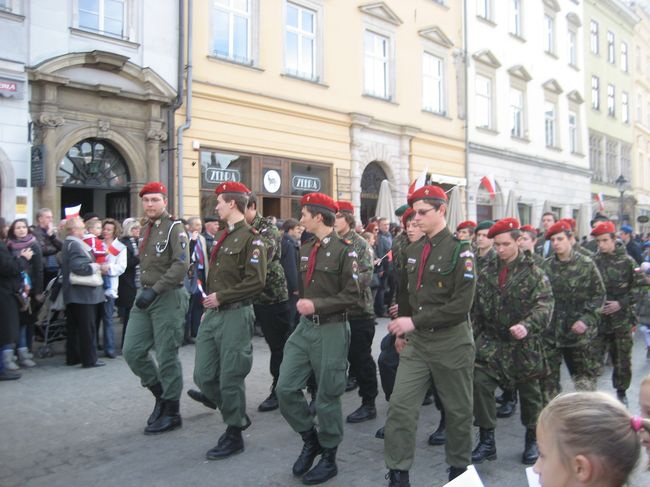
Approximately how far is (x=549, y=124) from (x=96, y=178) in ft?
69.4

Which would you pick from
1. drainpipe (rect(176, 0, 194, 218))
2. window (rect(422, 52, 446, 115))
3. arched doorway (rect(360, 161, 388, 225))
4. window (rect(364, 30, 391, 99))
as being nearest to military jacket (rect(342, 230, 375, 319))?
drainpipe (rect(176, 0, 194, 218))

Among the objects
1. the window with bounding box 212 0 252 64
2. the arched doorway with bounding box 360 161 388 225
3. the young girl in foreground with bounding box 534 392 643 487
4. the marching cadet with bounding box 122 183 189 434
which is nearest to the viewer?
the young girl in foreground with bounding box 534 392 643 487

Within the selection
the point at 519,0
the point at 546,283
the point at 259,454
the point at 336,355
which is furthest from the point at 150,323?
the point at 519,0

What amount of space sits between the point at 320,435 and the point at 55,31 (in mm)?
10004

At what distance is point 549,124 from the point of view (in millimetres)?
27359

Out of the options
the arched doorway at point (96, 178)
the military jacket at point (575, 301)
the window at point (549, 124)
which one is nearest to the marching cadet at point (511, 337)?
the military jacket at point (575, 301)

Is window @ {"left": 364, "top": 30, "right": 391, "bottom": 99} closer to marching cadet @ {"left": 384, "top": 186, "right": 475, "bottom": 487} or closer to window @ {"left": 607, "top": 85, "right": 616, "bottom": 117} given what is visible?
marching cadet @ {"left": 384, "top": 186, "right": 475, "bottom": 487}

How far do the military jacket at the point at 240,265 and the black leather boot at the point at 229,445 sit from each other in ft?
3.27

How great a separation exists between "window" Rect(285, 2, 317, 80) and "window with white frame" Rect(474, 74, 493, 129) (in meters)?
8.14

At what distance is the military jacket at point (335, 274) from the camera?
14.6ft

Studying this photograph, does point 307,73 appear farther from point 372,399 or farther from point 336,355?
point 336,355

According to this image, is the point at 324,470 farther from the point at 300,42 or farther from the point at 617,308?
the point at 300,42

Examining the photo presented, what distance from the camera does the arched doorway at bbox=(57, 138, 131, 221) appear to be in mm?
11797

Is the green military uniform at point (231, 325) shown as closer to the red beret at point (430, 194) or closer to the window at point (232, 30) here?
the red beret at point (430, 194)
